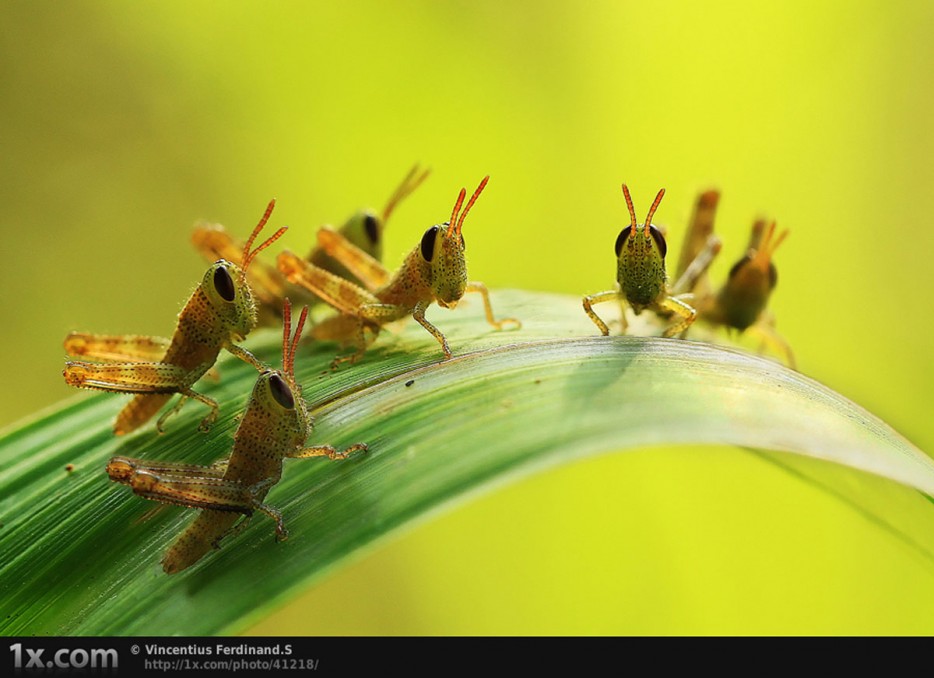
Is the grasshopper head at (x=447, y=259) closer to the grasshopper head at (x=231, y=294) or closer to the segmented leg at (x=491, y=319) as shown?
the segmented leg at (x=491, y=319)

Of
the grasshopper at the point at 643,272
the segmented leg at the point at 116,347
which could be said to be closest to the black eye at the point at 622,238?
the grasshopper at the point at 643,272

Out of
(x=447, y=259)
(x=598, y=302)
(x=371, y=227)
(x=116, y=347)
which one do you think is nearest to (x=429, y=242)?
(x=447, y=259)

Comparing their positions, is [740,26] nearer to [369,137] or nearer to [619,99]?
[619,99]

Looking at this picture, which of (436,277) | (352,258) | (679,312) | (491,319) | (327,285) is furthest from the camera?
(352,258)

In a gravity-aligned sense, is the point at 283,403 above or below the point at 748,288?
below

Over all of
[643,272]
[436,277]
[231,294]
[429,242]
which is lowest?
[231,294]

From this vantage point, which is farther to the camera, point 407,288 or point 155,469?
point 407,288

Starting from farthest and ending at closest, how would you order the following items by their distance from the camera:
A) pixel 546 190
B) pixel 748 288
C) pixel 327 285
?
pixel 546 190, pixel 748 288, pixel 327 285
